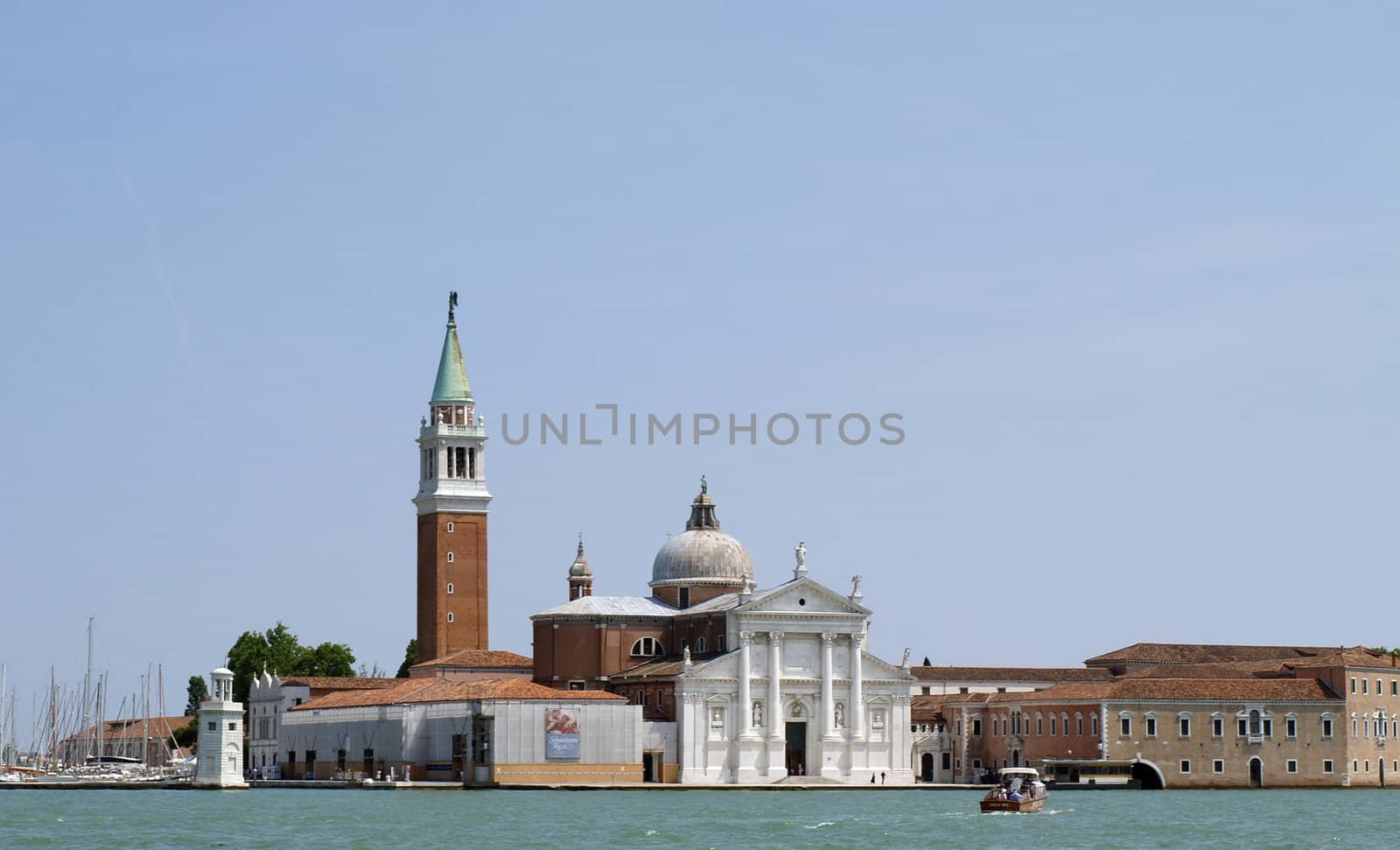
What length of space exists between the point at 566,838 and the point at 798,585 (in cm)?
3060

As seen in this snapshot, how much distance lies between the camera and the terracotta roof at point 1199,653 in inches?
3772

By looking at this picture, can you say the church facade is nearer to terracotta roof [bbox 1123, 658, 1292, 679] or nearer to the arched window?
the arched window

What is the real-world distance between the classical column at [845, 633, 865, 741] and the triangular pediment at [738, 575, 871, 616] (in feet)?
3.36

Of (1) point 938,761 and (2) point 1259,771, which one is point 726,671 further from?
(2) point 1259,771

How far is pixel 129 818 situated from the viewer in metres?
60.6

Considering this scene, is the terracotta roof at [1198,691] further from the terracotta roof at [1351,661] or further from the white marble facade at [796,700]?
the white marble facade at [796,700]

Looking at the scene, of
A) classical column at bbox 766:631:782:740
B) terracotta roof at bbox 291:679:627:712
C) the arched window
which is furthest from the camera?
the arched window

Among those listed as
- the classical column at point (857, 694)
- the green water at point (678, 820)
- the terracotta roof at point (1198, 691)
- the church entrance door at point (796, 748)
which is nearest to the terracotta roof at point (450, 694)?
the green water at point (678, 820)

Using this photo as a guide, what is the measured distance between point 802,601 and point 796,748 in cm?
493

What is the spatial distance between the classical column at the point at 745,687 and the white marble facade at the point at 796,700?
3 cm

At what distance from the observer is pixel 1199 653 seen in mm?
97062

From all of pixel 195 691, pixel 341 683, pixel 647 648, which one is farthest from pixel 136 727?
pixel 647 648

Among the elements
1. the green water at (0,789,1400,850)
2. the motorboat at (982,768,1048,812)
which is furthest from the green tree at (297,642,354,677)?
the motorboat at (982,768,1048,812)

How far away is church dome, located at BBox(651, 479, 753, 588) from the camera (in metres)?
88.0
